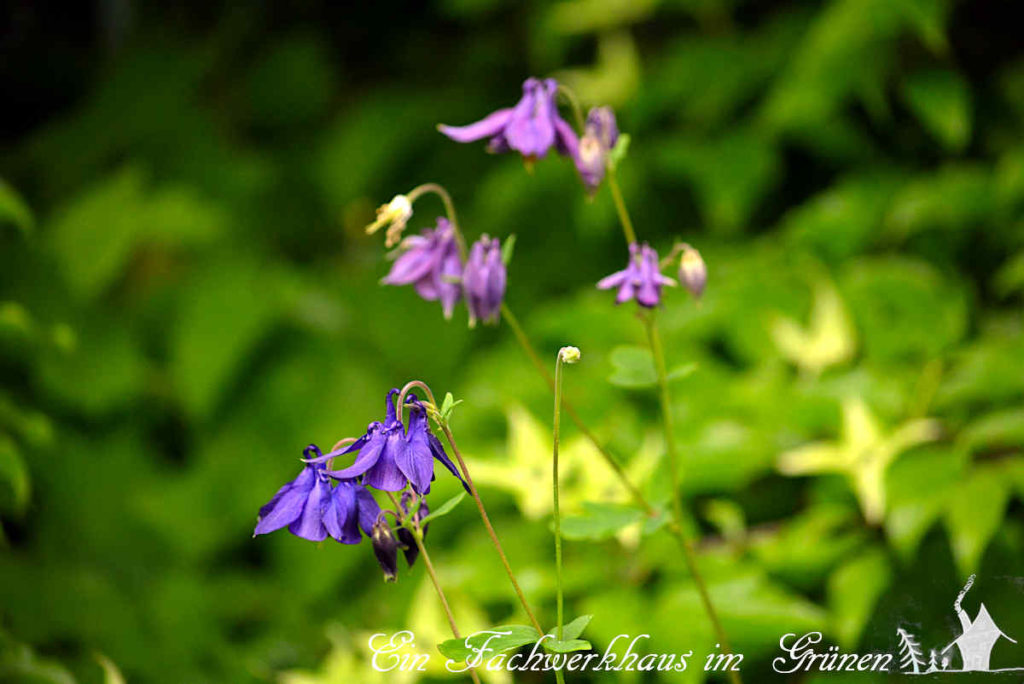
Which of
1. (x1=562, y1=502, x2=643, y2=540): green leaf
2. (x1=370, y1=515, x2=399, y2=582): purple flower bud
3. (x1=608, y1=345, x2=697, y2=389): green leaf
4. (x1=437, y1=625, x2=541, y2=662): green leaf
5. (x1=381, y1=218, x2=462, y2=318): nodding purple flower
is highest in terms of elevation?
(x1=381, y1=218, x2=462, y2=318): nodding purple flower

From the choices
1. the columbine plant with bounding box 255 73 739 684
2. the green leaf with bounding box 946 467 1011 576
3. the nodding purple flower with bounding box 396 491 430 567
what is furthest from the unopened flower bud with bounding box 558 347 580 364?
the green leaf with bounding box 946 467 1011 576

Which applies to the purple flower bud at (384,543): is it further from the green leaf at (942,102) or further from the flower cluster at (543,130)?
the green leaf at (942,102)

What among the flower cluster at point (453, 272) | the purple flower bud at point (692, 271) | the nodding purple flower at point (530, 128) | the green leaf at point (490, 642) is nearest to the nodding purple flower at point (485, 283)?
the flower cluster at point (453, 272)

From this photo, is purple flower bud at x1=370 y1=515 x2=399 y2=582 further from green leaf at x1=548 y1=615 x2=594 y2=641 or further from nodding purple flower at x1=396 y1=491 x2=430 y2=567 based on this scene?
green leaf at x1=548 y1=615 x2=594 y2=641

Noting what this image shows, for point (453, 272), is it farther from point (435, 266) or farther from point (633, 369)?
point (633, 369)

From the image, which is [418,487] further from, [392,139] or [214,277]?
[392,139]
